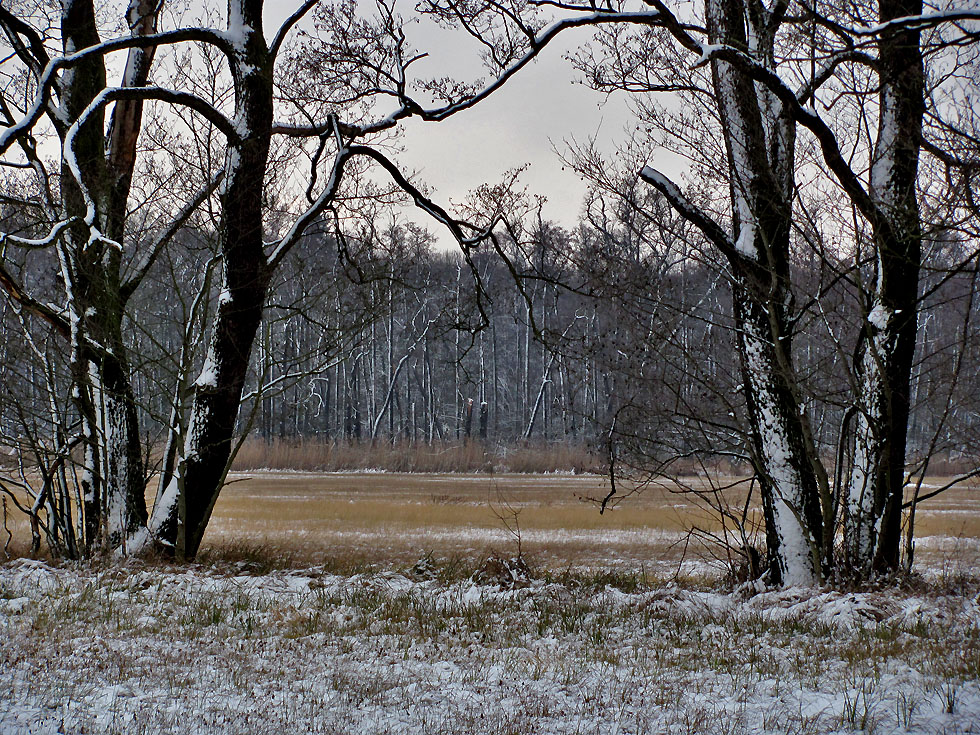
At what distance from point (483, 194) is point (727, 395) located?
3863 mm

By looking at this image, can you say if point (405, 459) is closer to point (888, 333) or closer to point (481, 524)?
point (481, 524)

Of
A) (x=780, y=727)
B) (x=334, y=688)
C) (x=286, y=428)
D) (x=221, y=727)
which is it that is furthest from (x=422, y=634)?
(x=286, y=428)

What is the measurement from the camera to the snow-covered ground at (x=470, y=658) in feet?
12.9

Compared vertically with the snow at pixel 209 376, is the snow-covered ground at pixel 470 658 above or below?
below

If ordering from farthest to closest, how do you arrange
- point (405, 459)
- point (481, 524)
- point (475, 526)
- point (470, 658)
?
point (405, 459)
point (481, 524)
point (475, 526)
point (470, 658)

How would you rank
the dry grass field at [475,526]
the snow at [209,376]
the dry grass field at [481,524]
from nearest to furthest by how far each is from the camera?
1. the snow at [209,376]
2. the dry grass field at [475,526]
3. the dry grass field at [481,524]

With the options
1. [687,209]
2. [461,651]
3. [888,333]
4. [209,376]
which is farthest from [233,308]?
[888,333]

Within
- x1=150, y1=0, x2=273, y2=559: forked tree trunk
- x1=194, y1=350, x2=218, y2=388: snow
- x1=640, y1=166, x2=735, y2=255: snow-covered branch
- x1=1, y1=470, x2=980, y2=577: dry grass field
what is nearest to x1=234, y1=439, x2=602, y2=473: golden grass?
x1=1, y1=470, x2=980, y2=577: dry grass field

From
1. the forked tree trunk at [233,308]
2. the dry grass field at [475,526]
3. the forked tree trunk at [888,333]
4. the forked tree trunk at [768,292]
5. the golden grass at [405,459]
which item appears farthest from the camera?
the golden grass at [405,459]

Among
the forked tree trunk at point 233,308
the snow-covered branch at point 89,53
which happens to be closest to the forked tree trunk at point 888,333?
the forked tree trunk at point 233,308

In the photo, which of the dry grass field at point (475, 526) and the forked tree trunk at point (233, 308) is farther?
the dry grass field at point (475, 526)

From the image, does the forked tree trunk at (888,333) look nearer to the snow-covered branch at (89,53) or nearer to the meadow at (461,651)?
the meadow at (461,651)

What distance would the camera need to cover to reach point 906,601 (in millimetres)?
6645

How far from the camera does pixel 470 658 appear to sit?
519 centimetres
